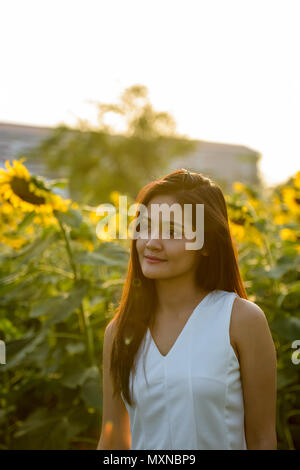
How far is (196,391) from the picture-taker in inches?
44.8

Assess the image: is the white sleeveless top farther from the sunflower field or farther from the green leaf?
the green leaf

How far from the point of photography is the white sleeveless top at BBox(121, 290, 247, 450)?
114cm

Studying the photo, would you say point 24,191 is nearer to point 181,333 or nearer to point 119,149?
point 181,333

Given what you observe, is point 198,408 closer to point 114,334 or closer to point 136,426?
point 136,426

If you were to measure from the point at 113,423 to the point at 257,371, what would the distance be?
42 cm

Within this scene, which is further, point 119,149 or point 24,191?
point 119,149

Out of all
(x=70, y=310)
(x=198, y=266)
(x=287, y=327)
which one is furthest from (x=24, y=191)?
(x=287, y=327)

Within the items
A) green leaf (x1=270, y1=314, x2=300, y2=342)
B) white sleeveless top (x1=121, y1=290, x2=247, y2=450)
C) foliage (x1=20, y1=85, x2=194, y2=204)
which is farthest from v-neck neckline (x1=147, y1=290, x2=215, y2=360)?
foliage (x1=20, y1=85, x2=194, y2=204)

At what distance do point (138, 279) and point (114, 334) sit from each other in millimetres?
156

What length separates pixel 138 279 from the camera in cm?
137

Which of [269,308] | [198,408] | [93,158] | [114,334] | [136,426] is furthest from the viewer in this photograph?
[93,158]

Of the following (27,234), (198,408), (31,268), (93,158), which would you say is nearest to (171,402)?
(198,408)

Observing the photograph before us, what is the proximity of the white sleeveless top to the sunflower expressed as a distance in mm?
964

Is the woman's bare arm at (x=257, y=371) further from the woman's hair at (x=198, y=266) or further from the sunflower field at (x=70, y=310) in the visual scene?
the sunflower field at (x=70, y=310)
